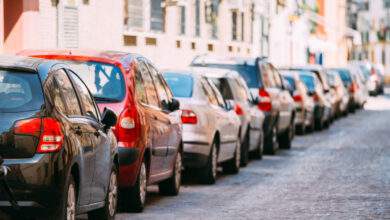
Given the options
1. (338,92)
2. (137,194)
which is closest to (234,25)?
(338,92)

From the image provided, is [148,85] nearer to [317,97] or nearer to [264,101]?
[264,101]

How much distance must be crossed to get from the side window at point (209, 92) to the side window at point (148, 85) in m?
3.26

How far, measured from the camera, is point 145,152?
47.3 feet

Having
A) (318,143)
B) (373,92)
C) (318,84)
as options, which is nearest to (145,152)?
(318,143)

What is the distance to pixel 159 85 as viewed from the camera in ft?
51.6

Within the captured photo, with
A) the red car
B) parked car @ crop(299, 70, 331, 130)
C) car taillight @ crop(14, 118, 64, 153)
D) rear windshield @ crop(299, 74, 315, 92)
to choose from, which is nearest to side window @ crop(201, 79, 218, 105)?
the red car

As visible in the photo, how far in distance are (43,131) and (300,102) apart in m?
22.8

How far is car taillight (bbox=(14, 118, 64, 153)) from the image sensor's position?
10266 mm

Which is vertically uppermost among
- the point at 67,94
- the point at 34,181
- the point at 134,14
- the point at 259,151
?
the point at 134,14

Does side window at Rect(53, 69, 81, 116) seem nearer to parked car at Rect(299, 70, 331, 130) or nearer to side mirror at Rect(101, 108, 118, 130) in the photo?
side mirror at Rect(101, 108, 118, 130)

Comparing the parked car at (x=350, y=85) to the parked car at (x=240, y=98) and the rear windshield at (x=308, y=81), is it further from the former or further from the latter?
the parked car at (x=240, y=98)

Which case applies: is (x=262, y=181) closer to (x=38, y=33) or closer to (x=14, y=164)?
(x=38, y=33)

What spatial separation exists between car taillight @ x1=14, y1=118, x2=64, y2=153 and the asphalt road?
3.48 metres

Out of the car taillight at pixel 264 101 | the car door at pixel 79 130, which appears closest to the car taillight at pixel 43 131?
the car door at pixel 79 130
